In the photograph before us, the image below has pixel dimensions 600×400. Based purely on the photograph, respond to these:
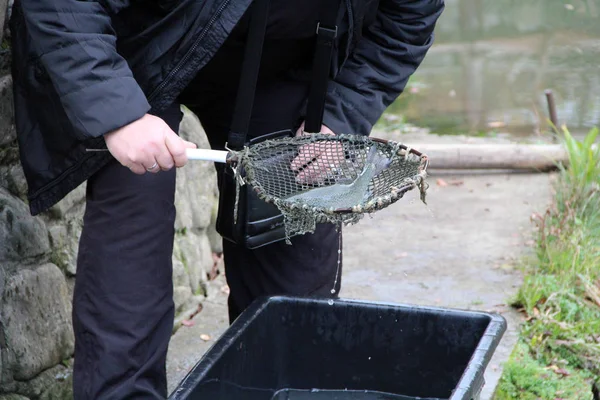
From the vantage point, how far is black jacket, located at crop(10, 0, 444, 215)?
197 cm

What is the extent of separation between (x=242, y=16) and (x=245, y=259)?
75 cm

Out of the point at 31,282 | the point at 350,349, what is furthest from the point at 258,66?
the point at 31,282

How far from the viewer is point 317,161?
92.4 inches

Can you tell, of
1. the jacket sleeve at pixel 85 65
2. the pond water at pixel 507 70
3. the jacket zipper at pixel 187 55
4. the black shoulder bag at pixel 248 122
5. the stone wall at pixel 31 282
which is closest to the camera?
the jacket sleeve at pixel 85 65

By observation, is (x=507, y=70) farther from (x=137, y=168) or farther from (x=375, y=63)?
(x=137, y=168)

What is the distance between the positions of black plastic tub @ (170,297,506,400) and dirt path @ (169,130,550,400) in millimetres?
468

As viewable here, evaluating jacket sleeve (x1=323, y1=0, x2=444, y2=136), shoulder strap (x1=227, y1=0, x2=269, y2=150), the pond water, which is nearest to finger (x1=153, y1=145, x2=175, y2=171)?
shoulder strap (x1=227, y1=0, x2=269, y2=150)

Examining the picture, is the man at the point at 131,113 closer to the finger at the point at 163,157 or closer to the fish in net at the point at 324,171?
the finger at the point at 163,157

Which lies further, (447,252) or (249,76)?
(447,252)

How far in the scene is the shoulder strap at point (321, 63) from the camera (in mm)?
2324

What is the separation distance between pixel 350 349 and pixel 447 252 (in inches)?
69.2

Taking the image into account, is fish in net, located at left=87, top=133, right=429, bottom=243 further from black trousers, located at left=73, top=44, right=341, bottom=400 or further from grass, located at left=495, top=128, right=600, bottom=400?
grass, located at left=495, top=128, right=600, bottom=400

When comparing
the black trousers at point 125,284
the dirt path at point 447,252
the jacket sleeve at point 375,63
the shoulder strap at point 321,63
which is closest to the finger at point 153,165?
the black trousers at point 125,284

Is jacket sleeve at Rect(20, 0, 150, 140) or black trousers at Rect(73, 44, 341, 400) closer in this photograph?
jacket sleeve at Rect(20, 0, 150, 140)
